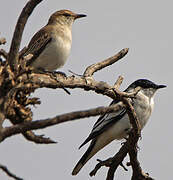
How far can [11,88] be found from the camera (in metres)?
4.16

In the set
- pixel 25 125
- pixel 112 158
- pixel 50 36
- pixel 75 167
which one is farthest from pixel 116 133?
pixel 25 125

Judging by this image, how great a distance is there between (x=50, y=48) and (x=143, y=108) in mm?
2352

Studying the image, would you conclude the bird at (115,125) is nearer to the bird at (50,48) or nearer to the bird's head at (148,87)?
the bird's head at (148,87)

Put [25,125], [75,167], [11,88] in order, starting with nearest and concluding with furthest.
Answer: [25,125]
[11,88]
[75,167]

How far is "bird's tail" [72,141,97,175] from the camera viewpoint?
325 inches

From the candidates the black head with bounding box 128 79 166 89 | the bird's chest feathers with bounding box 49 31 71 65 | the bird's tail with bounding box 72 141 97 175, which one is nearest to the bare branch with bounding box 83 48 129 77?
the bird's chest feathers with bounding box 49 31 71 65

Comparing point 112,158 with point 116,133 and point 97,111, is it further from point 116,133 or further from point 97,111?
point 97,111

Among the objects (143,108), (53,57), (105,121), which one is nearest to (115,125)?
(105,121)

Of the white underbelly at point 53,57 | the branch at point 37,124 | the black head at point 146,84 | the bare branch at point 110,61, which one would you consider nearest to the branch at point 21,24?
the branch at point 37,124

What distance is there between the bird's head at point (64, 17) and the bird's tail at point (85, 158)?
2.87 m

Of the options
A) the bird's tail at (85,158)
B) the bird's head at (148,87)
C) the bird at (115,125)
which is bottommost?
the bird's tail at (85,158)

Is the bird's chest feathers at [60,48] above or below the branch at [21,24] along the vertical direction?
below

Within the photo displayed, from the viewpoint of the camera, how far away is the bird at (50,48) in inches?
326

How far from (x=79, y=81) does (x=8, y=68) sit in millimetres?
1533
